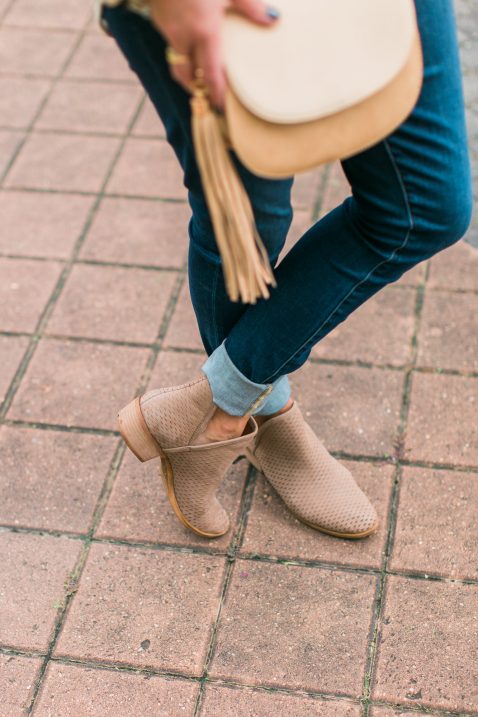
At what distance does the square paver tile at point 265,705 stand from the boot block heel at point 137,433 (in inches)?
18.2

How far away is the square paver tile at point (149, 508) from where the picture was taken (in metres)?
1.88

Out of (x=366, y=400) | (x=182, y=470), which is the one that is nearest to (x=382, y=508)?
(x=366, y=400)

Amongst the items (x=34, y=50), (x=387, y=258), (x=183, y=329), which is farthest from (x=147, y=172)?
(x=387, y=258)

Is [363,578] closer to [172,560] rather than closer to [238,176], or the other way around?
[172,560]

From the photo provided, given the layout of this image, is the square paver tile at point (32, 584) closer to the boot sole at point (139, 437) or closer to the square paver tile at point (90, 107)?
the boot sole at point (139, 437)

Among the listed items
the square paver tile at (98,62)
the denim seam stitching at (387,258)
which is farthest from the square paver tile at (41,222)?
the denim seam stitching at (387,258)

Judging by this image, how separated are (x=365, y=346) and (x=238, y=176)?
1.10 metres

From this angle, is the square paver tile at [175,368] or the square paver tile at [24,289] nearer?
the square paver tile at [175,368]

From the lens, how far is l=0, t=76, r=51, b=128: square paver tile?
3.14m

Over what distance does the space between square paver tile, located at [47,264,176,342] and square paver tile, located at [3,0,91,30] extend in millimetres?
1576

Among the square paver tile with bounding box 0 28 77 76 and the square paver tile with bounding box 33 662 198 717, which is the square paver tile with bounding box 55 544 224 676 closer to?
the square paver tile with bounding box 33 662 198 717

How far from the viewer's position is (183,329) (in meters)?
2.34

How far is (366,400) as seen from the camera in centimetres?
214

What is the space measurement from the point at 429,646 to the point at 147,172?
1784 millimetres
